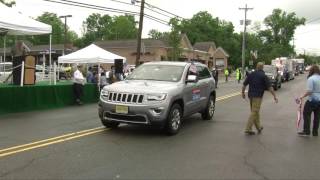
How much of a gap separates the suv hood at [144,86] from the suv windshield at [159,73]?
0.35m

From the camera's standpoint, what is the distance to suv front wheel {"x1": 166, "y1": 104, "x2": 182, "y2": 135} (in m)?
11.4

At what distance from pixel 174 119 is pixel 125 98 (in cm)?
127

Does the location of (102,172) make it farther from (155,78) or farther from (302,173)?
(155,78)

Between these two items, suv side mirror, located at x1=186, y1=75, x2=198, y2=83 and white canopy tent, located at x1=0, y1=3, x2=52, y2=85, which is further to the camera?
white canopy tent, located at x1=0, y1=3, x2=52, y2=85

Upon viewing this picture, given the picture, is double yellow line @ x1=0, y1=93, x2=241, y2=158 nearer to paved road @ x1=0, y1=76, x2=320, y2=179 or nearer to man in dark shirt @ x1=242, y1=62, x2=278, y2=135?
paved road @ x1=0, y1=76, x2=320, y2=179

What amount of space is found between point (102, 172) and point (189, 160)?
1.72m

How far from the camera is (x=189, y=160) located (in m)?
8.68

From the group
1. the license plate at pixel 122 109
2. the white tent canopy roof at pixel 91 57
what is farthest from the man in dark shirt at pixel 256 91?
the white tent canopy roof at pixel 91 57

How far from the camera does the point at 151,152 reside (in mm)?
9352

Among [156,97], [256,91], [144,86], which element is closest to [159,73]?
[144,86]

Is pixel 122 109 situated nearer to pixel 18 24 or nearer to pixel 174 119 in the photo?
pixel 174 119

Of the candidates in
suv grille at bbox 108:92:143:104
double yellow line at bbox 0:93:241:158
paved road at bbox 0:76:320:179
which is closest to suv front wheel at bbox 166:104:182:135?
paved road at bbox 0:76:320:179

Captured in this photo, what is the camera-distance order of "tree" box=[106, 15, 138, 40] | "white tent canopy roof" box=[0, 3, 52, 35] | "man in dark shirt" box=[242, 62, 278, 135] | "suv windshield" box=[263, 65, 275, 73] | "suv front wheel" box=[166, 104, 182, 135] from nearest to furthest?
"suv front wheel" box=[166, 104, 182, 135]
"man in dark shirt" box=[242, 62, 278, 135]
"white tent canopy roof" box=[0, 3, 52, 35]
"suv windshield" box=[263, 65, 275, 73]
"tree" box=[106, 15, 138, 40]

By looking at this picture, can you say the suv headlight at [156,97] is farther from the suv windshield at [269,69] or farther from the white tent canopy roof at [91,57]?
the suv windshield at [269,69]
